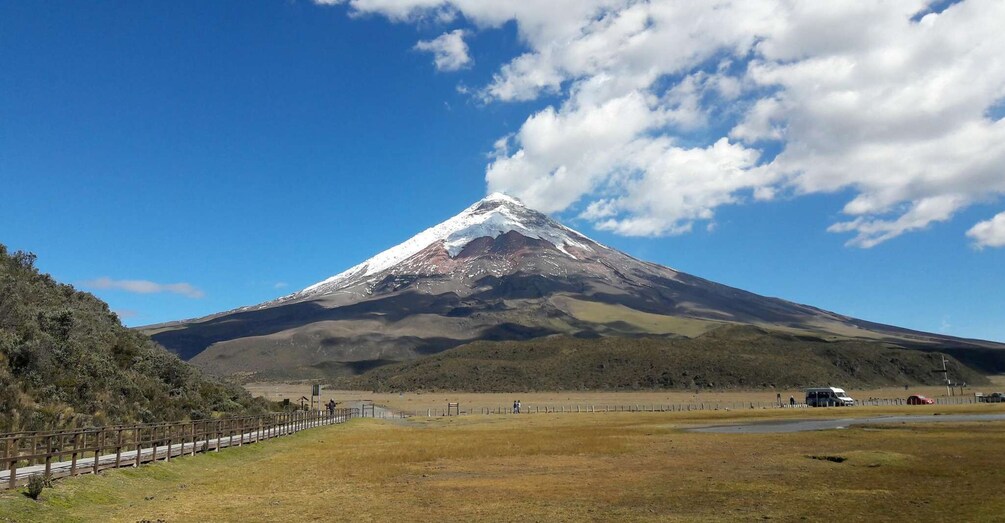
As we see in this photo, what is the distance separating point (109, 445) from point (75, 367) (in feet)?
56.6

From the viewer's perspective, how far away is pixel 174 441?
Result: 3412 cm

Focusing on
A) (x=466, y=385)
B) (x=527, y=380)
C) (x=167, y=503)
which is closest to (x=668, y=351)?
(x=527, y=380)

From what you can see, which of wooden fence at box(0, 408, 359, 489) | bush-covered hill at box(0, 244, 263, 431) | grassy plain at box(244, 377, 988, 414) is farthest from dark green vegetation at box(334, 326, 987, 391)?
wooden fence at box(0, 408, 359, 489)

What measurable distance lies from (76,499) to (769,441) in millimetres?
33892

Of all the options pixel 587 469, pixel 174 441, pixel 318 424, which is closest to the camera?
pixel 587 469

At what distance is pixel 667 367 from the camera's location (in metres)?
165

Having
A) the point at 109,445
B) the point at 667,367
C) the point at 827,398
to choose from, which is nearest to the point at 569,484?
the point at 109,445

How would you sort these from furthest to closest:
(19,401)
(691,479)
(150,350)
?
(150,350)
(19,401)
(691,479)

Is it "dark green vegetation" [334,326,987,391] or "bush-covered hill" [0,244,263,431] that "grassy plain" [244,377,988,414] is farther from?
"bush-covered hill" [0,244,263,431]

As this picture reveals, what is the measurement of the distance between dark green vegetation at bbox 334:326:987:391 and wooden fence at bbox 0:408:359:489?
393 ft

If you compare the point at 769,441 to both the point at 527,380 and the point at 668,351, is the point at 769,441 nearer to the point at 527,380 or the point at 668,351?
the point at 527,380

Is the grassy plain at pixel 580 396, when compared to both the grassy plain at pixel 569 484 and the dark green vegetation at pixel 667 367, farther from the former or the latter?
the grassy plain at pixel 569 484

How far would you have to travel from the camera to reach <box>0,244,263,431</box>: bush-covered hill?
32906mm

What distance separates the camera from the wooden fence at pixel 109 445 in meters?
19.8
